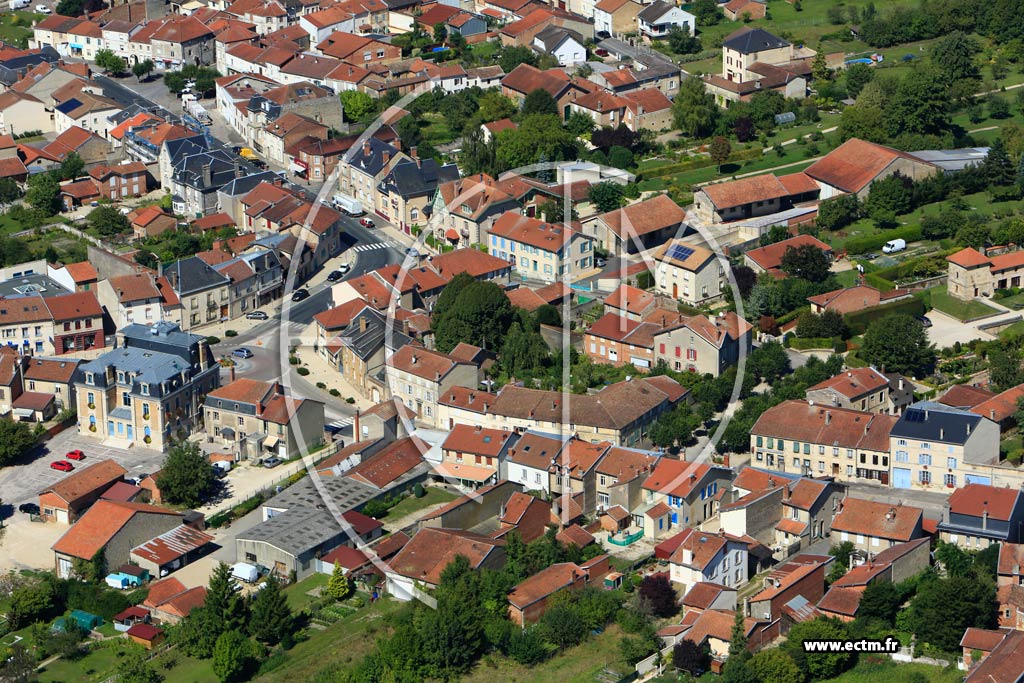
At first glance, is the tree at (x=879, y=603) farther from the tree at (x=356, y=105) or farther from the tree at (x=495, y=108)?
the tree at (x=356, y=105)

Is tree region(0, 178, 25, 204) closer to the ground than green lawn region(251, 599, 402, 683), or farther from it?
farther from it

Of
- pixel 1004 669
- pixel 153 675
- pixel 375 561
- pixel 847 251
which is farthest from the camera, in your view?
pixel 847 251

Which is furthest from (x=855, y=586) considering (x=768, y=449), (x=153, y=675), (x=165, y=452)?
(x=165, y=452)

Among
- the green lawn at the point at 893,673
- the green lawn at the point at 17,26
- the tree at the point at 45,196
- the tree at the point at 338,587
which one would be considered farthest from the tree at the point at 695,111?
the green lawn at the point at 893,673

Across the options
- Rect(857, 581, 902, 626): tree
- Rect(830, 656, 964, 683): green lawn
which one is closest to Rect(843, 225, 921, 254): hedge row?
Rect(857, 581, 902, 626): tree

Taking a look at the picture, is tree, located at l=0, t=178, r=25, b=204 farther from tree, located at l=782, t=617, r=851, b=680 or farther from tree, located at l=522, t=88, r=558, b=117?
tree, located at l=782, t=617, r=851, b=680

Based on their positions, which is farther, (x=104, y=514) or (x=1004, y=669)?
(x=104, y=514)

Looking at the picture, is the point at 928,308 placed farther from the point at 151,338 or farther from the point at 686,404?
the point at 151,338

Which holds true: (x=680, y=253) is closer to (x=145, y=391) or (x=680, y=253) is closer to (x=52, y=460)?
(x=145, y=391)
